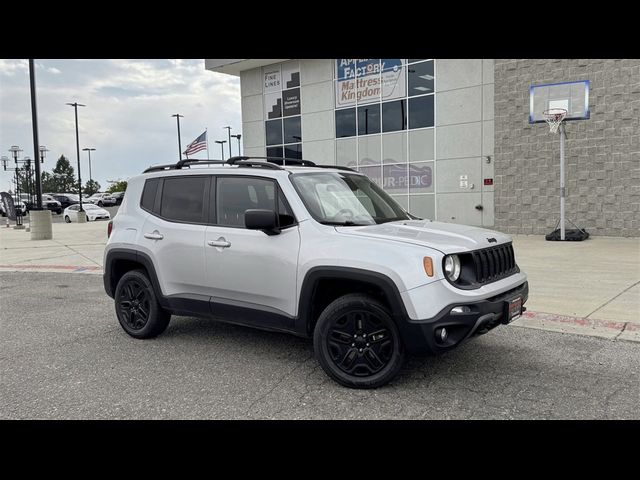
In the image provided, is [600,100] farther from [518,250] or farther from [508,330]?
[508,330]

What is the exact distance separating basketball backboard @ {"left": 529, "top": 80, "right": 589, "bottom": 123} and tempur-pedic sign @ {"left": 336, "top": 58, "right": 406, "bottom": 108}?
5885 millimetres

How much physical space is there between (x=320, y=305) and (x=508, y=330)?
2624 mm

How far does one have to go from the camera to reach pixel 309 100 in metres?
24.4

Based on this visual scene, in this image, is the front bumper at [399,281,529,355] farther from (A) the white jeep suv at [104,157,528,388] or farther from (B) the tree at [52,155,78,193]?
(B) the tree at [52,155,78,193]

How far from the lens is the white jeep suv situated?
4012mm

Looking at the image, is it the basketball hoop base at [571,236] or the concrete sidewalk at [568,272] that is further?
the basketball hoop base at [571,236]

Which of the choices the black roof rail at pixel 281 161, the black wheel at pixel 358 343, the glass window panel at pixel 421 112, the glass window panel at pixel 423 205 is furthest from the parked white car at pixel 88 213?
the black wheel at pixel 358 343

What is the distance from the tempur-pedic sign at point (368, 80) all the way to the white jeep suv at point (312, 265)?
16944 mm

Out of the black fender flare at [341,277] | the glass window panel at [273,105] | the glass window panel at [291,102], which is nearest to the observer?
the black fender flare at [341,277]

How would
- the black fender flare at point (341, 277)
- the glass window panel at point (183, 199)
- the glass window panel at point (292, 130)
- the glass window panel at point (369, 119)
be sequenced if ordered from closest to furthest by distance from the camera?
the black fender flare at point (341, 277), the glass window panel at point (183, 199), the glass window panel at point (369, 119), the glass window panel at point (292, 130)

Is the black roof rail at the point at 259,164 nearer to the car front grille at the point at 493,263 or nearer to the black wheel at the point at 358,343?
the black wheel at the point at 358,343

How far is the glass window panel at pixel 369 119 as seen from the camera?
2247 cm

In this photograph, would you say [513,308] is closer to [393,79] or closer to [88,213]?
[393,79]

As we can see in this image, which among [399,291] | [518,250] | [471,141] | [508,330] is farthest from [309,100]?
[399,291]
